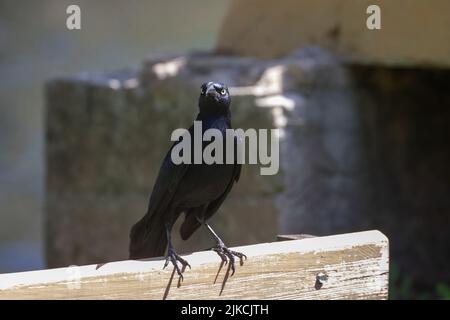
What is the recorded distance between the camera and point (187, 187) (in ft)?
11.6

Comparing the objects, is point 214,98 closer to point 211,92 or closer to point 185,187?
point 211,92

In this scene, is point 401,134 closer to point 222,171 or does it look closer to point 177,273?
point 222,171

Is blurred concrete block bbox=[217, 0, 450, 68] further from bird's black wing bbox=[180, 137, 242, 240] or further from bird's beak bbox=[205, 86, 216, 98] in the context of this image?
bird's beak bbox=[205, 86, 216, 98]

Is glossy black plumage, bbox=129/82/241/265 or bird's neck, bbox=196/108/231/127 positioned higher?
bird's neck, bbox=196/108/231/127

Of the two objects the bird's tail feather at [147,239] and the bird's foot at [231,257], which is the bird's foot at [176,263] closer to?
the bird's foot at [231,257]

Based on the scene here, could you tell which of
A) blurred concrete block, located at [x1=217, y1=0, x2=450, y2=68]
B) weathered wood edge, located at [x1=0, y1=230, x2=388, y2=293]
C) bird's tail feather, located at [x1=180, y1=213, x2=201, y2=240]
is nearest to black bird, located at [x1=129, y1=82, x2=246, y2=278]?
bird's tail feather, located at [x1=180, y1=213, x2=201, y2=240]

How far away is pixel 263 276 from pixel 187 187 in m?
0.72

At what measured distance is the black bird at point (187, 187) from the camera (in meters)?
3.45

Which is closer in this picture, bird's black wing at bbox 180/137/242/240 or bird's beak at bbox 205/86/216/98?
bird's beak at bbox 205/86/216/98

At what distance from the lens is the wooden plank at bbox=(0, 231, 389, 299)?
8.64 ft

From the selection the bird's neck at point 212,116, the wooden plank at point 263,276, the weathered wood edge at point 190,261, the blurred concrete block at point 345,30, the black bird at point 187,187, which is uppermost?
the blurred concrete block at point 345,30

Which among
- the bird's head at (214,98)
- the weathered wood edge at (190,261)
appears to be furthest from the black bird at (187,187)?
the weathered wood edge at (190,261)

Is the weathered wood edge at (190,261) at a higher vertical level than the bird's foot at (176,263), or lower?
higher
